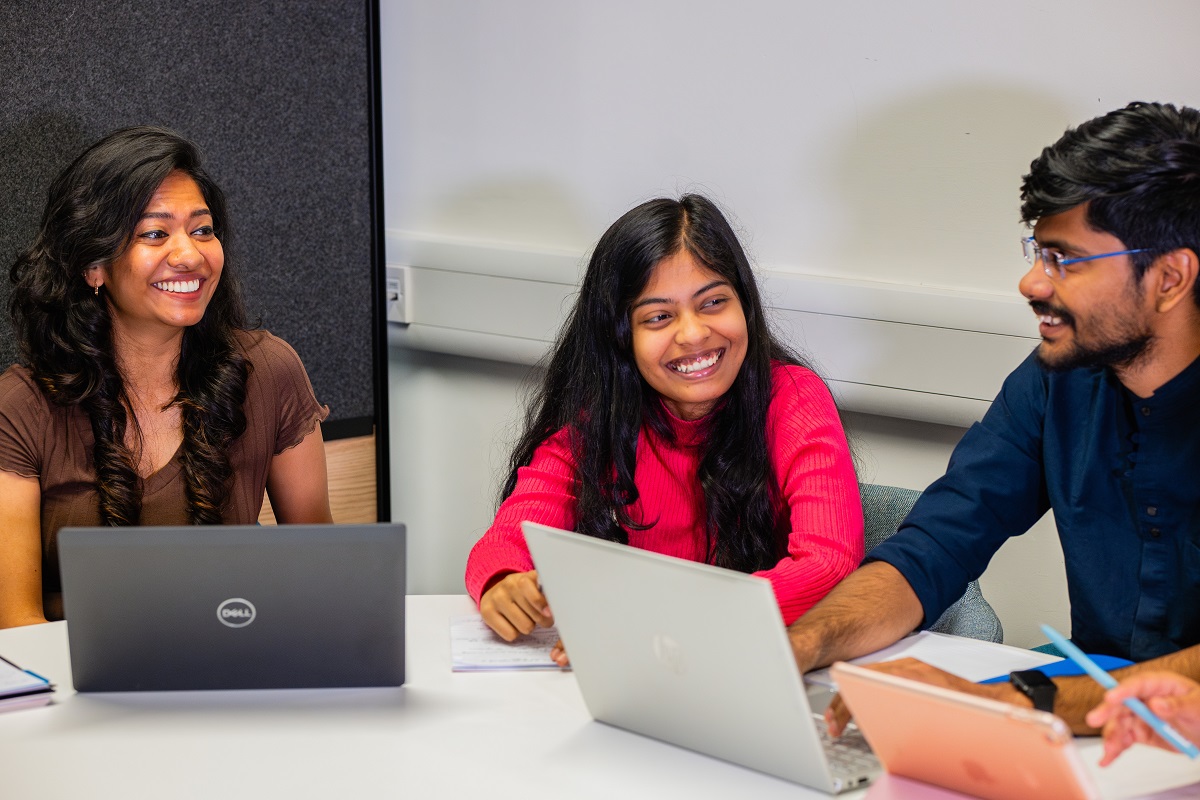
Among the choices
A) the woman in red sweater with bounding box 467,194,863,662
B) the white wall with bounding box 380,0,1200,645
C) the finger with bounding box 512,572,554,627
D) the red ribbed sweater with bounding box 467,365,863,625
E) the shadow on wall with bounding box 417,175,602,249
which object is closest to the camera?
the finger with bounding box 512,572,554,627

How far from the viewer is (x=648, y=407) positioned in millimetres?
1792

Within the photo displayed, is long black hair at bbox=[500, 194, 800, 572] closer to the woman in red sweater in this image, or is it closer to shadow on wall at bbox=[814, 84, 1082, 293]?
the woman in red sweater

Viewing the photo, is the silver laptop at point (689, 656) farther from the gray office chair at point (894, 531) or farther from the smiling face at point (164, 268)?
the smiling face at point (164, 268)

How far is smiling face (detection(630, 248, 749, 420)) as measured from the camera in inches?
65.8

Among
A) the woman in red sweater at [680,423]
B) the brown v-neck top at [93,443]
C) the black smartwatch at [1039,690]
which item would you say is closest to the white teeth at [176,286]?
the brown v-neck top at [93,443]

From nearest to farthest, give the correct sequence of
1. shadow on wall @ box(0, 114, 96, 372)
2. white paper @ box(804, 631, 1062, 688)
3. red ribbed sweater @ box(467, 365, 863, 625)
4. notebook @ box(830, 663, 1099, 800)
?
notebook @ box(830, 663, 1099, 800) < white paper @ box(804, 631, 1062, 688) < red ribbed sweater @ box(467, 365, 863, 625) < shadow on wall @ box(0, 114, 96, 372)

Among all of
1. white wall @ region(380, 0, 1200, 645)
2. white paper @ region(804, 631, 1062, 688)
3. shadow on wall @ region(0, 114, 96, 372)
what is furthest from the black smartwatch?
shadow on wall @ region(0, 114, 96, 372)

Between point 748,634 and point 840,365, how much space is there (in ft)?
4.13

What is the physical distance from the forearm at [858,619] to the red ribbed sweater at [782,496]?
0.24ft

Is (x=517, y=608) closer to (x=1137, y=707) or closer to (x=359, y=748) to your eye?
(x=359, y=748)

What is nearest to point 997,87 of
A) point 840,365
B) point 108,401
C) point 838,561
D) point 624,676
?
point 840,365

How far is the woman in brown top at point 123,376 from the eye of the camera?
177 centimetres

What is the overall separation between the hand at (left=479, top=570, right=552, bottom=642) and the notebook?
49 cm

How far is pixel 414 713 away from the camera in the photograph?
1.22m
